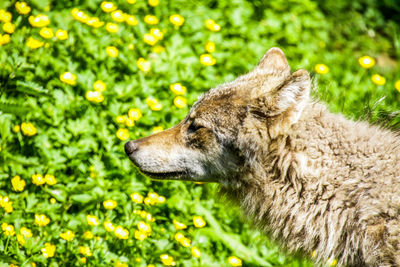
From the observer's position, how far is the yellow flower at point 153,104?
4.76 meters

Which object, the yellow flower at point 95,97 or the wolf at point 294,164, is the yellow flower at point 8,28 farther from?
the wolf at point 294,164

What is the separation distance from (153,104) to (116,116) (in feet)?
1.19

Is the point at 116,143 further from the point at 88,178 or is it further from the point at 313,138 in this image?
the point at 313,138

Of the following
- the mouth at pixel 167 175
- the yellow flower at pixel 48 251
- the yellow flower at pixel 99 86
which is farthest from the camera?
the yellow flower at pixel 99 86

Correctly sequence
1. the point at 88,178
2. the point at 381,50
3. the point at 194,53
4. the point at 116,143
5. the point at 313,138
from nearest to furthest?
the point at 313,138 < the point at 88,178 < the point at 116,143 < the point at 194,53 < the point at 381,50

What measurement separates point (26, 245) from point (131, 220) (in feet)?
2.82

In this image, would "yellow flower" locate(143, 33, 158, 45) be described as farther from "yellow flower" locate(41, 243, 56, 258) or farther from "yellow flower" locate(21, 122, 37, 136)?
"yellow flower" locate(41, 243, 56, 258)

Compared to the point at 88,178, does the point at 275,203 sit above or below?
above

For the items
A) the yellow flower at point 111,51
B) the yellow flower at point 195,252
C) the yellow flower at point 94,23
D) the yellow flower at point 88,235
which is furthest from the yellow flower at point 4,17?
the yellow flower at point 195,252

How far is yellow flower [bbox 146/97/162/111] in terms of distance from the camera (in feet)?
15.6

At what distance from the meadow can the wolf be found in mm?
304

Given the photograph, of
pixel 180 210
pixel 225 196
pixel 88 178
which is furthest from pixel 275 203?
pixel 88 178

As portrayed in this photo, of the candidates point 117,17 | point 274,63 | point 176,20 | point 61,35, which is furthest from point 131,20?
point 274,63

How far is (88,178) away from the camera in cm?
435
